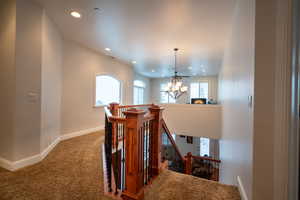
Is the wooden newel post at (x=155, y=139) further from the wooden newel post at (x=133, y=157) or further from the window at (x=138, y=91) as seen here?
the window at (x=138, y=91)

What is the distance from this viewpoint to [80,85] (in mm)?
4129

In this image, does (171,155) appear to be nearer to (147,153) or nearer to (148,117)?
(147,153)

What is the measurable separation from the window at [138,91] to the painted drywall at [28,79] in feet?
20.0

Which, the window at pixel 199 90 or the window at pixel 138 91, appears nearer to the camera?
the window at pixel 138 91

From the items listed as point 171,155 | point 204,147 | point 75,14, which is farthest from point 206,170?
point 75,14

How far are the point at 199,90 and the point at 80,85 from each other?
7544mm

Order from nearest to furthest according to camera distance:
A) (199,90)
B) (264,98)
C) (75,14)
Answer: (264,98) < (75,14) < (199,90)

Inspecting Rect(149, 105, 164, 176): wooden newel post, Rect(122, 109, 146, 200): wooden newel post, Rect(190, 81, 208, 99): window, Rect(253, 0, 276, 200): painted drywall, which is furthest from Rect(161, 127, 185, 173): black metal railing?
Rect(190, 81, 208, 99): window

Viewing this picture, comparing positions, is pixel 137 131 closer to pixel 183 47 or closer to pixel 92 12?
pixel 92 12

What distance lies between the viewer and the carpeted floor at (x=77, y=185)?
1.64 meters

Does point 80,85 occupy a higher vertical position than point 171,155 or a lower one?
higher

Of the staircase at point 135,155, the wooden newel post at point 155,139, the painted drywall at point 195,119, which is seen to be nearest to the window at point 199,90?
the painted drywall at point 195,119

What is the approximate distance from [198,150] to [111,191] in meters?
8.75

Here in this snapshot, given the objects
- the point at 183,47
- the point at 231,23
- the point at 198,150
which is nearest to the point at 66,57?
the point at 183,47
